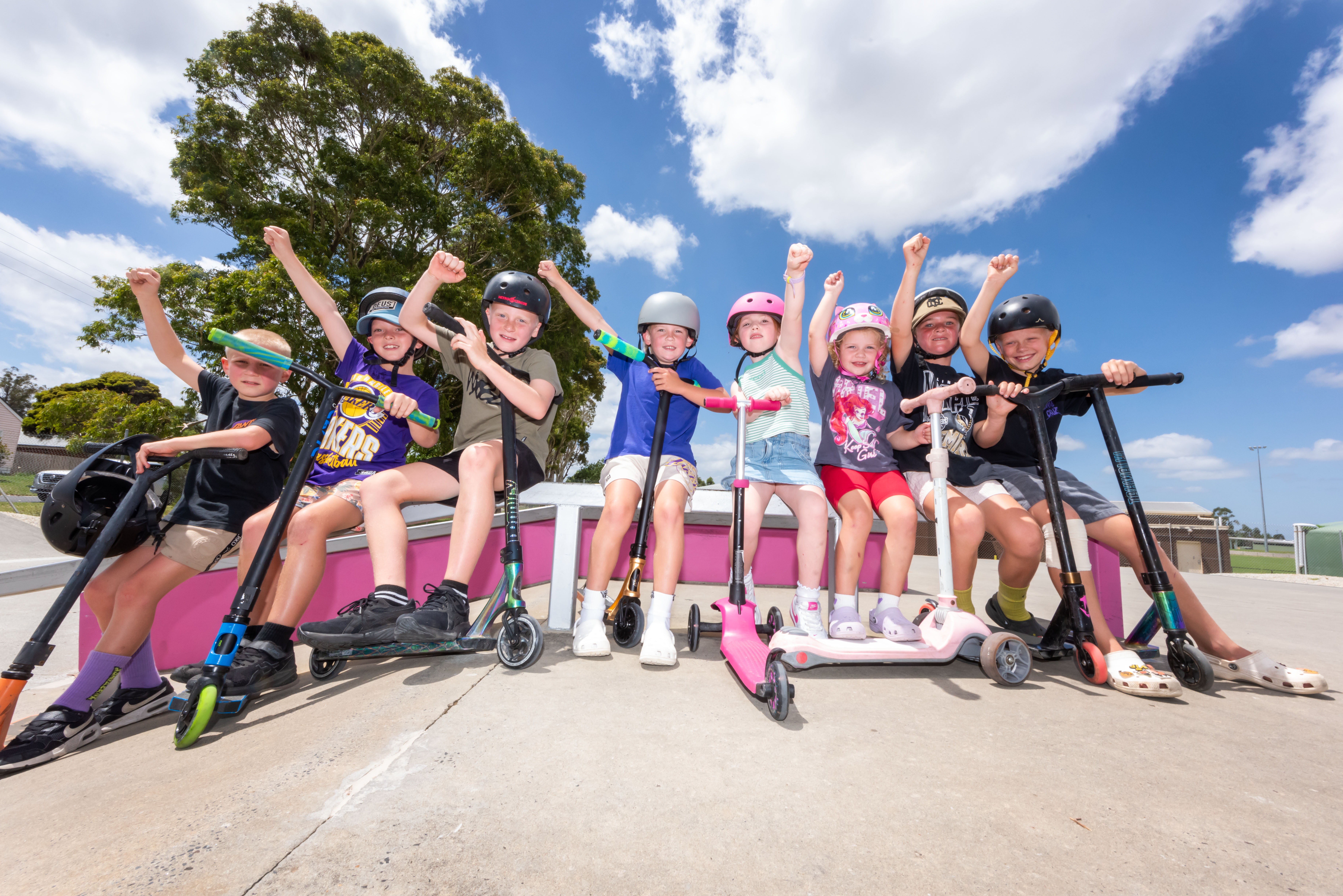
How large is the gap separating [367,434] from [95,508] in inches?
44.0

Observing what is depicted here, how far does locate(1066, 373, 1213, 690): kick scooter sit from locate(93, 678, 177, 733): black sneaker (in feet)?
14.7

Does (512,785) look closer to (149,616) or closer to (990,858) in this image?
(990,858)

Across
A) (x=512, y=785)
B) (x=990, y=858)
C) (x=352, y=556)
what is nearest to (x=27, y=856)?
(x=512, y=785)

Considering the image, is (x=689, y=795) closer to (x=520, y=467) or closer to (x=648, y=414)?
(x=520, y=467)

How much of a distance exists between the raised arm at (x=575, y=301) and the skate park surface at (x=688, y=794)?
75.9 inches

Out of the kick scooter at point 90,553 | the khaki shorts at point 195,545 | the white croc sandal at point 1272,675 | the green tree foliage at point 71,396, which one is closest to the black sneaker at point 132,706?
the kick scooter at point 90,553

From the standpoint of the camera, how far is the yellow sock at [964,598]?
10.3 feet

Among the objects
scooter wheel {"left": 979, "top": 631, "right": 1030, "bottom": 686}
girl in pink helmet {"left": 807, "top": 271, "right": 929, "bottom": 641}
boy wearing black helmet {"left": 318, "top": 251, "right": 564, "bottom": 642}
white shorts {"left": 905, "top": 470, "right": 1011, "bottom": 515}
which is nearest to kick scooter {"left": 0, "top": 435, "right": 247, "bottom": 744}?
boy wearing black helmet {"left": 318, "top": 251, "right": 564, "bottom": 642}

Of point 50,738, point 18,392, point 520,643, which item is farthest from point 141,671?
point 18,392

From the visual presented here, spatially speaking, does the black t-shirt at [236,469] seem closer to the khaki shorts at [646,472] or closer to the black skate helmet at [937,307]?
the khaki shorts at [646,472]

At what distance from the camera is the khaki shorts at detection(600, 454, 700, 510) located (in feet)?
10.0

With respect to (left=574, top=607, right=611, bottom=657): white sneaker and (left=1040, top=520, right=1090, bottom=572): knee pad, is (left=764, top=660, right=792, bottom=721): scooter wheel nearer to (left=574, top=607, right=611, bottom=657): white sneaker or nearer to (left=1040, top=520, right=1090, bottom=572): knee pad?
(left=574, top=607, right=611, bottom=657): white sneaker

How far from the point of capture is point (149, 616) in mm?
2404

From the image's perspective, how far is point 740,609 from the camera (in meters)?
2.65
